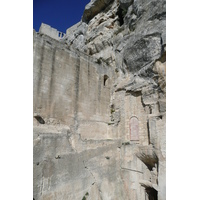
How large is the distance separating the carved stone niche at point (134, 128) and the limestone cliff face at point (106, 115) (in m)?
→ 0.05

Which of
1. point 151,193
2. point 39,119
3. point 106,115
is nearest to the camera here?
point 39,119

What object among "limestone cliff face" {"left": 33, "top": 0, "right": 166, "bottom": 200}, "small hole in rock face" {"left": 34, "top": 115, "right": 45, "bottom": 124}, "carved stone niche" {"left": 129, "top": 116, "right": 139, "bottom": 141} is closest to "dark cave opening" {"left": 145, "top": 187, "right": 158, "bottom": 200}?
"limestone cliff face" {"left": 33, "top": 0, "right": 166, "bottom": 200}

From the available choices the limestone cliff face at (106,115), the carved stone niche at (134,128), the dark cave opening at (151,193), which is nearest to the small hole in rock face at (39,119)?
the limestone cliff face at (106,115)

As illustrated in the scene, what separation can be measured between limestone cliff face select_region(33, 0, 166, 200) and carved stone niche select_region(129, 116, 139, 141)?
0.17 feet

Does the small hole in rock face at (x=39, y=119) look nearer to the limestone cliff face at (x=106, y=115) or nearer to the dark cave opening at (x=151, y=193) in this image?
the limestone cliff face at (x=106, y=115)

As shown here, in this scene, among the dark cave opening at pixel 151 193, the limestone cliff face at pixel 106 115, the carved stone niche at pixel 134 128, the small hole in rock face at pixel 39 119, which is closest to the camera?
the limestone cliff face at pixel 106 115

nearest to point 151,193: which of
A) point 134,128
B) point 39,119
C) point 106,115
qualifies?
Result: point 134,128

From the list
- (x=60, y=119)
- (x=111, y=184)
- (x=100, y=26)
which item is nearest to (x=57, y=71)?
(x=60, y=119)

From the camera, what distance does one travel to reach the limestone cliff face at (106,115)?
17.7ft

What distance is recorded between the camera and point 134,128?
26.5 feet

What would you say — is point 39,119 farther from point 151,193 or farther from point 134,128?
point 151,193

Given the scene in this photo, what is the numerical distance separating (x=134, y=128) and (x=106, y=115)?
1750 mm

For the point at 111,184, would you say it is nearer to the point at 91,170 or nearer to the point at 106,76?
the point at 91,170

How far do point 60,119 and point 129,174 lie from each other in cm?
440
